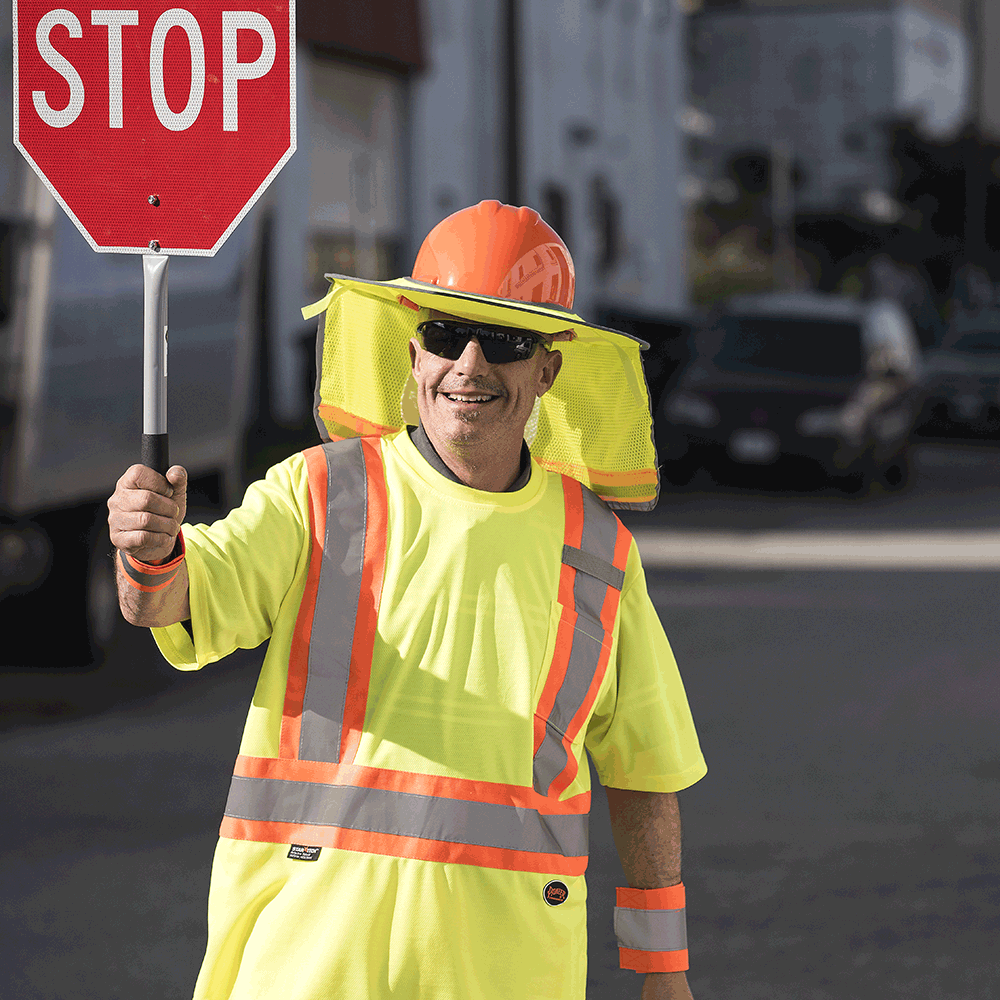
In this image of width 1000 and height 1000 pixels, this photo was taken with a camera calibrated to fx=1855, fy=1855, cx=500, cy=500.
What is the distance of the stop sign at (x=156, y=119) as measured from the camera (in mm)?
2770

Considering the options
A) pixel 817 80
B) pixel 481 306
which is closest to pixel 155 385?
pixel 481 306

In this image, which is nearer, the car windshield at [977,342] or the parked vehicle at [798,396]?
the parked vehicle at [798,396]

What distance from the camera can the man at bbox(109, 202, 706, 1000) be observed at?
9.37 feet

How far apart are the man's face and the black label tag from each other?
2.29 feet

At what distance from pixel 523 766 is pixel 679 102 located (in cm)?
4173

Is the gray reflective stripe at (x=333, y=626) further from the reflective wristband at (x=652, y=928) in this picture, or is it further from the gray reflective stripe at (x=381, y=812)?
the reflective wristband at (x=652, y=928)

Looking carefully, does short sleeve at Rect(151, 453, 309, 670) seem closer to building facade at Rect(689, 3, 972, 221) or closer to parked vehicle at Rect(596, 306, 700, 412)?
parked vehicle at Rect(596, 306, 700, 412)

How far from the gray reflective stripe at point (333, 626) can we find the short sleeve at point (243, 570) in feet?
0.16

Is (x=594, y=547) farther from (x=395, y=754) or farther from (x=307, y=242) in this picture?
(x=307, y=242)

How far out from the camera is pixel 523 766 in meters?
2.97

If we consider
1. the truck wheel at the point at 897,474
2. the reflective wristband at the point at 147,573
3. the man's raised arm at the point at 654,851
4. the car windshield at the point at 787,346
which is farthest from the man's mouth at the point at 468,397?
the truck wheel at the point at 897,474

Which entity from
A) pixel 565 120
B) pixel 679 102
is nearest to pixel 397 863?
pixel 565 120

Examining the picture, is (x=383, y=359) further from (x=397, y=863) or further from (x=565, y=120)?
(x=565, y=120)

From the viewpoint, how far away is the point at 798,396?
19.2 m
